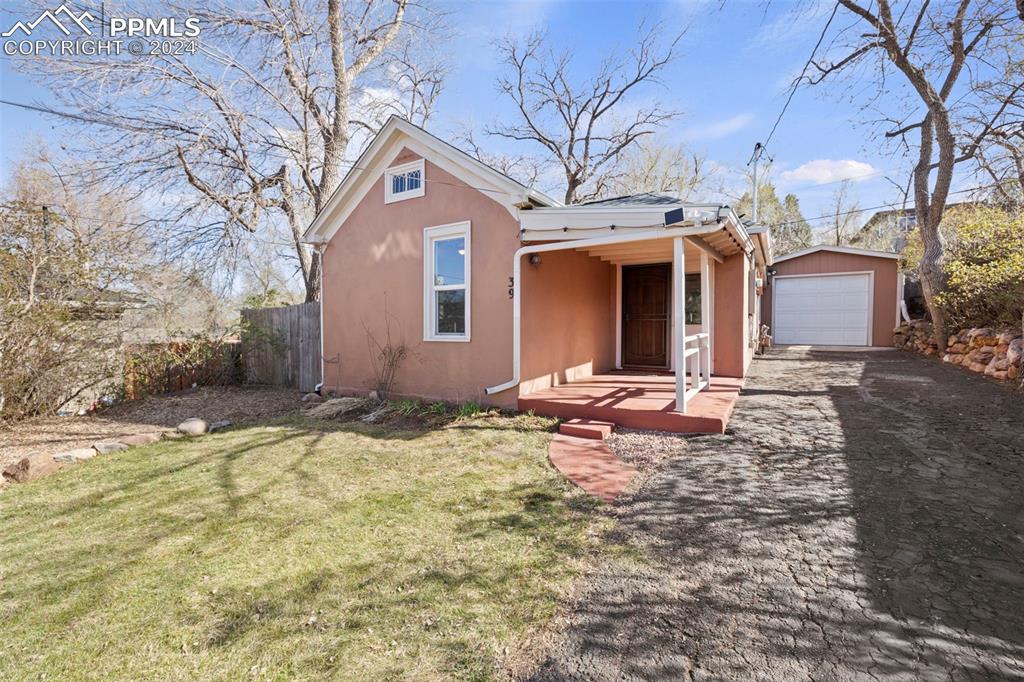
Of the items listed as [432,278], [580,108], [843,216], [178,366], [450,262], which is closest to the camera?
[450,262]

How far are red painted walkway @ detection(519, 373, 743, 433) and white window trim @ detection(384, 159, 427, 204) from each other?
11.7 ft

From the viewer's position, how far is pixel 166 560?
2.69 metres

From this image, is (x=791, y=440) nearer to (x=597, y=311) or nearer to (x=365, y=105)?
(x=597, y=311)

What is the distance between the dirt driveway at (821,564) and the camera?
189 cm

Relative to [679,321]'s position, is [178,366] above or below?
below

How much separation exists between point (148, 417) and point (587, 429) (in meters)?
6.66

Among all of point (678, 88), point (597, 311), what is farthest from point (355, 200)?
point (678, 88)

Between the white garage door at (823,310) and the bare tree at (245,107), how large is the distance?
47.3 feet

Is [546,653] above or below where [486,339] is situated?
below

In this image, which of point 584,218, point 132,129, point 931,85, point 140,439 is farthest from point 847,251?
point 132,129

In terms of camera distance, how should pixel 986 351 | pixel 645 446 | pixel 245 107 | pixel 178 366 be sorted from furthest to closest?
1. pixel 245 107
2. pixel 178 366
3. pixel 986 351
4. pixel 645 446

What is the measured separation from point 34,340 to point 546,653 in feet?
25.4

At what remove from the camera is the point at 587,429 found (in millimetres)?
5117

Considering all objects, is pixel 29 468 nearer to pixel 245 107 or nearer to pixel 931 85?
pixel 245 107
